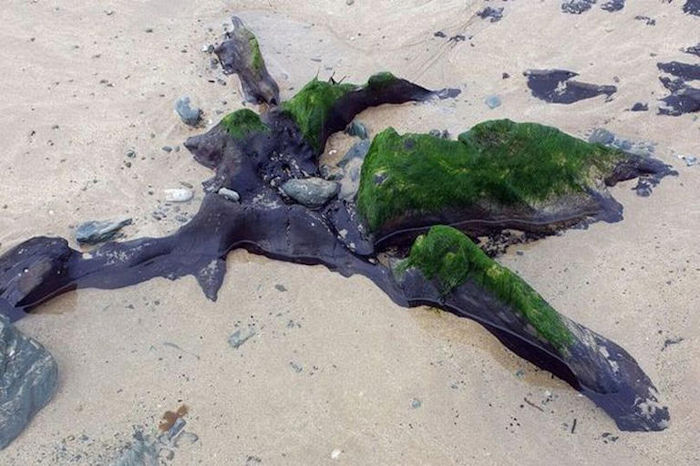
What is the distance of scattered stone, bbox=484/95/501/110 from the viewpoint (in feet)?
20.6

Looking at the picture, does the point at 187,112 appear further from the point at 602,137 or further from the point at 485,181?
the point at 602,137

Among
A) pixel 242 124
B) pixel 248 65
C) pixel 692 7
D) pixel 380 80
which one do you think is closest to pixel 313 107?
pixel 242 124

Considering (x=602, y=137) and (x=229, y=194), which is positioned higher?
(x=229, y=194)

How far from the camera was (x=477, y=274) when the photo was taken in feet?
14.6

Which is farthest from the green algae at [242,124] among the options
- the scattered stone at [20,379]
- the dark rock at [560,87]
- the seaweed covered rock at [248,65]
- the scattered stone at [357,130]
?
the dark rock at [560,87]

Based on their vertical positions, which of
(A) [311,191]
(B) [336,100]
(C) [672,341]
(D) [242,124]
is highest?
(D) [242,124]

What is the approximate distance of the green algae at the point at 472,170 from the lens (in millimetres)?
4980

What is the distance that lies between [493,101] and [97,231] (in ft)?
11.6

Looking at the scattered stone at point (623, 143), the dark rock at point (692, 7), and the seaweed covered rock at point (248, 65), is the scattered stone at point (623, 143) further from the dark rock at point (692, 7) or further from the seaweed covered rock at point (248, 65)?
the seaweed covered rock at point (248, 65)

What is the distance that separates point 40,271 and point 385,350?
2.29 meters

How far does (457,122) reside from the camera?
609 cm

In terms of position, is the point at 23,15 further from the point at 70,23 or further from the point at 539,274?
the point at 539,274

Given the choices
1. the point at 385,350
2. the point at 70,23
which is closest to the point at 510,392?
the point at 385,350

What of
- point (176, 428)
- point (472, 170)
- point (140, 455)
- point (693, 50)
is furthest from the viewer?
point (693, 50)
